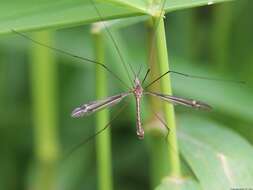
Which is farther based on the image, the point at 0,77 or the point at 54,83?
the point at 0,77

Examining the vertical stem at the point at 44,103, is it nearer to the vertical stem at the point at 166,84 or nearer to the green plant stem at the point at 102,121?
the green plant stem at the point at 102,121

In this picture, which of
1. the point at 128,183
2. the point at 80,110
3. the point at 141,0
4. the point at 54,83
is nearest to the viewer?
the point at 141,0

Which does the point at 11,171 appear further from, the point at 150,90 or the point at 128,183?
the point at 150,90

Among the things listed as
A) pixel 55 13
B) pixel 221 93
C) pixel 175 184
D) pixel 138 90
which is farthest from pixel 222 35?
pixel 55 13

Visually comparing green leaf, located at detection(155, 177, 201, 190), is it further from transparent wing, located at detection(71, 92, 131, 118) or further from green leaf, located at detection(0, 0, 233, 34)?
green leaf, located at detection(0, 0, 233, 34)

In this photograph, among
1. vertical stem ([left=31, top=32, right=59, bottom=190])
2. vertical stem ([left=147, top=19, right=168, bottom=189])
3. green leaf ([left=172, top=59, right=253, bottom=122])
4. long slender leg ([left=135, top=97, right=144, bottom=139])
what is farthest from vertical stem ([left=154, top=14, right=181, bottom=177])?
vertical stem ([left=31, top=32, right=59, bottom=190])

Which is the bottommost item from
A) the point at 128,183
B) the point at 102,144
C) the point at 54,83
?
the point at 128,183

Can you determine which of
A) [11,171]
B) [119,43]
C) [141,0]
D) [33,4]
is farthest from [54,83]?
[141,0]

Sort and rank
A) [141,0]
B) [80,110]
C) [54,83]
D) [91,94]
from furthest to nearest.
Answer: [91,94], [54,83], [80,110], [141,0]
